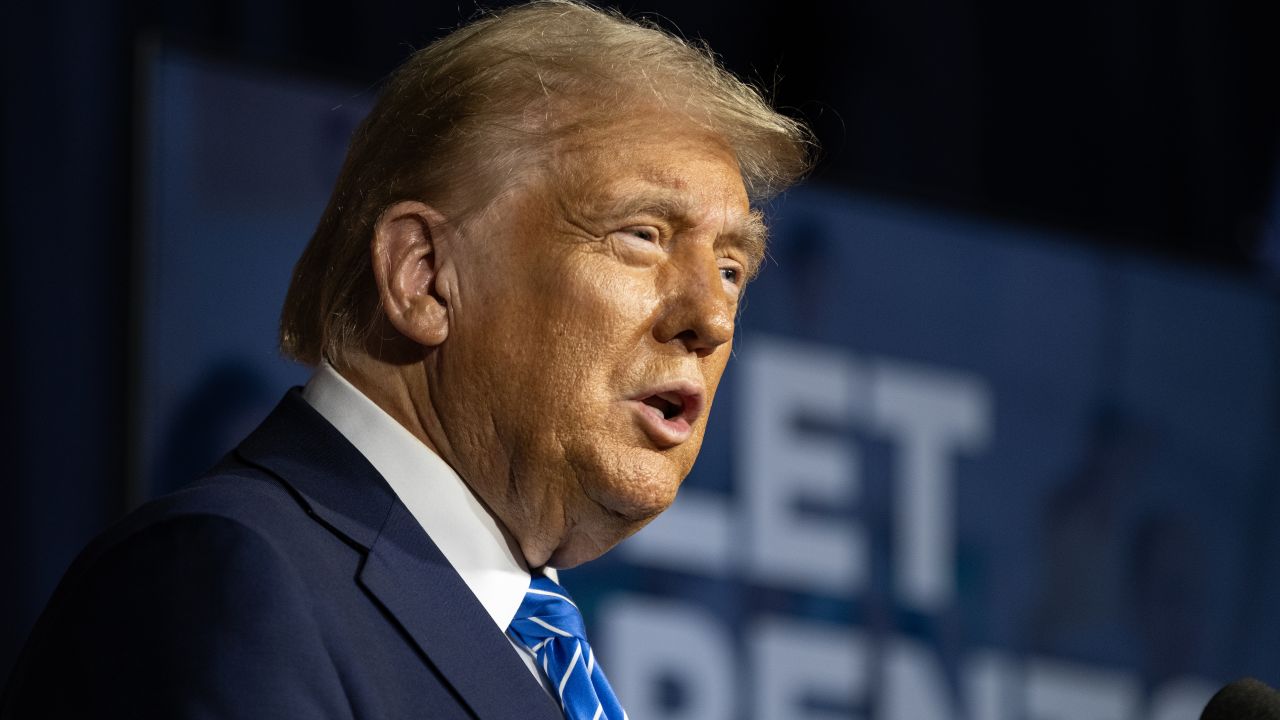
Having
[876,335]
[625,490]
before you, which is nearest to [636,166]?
[625,490]

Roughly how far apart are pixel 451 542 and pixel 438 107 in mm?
359

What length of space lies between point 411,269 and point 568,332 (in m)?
0.14

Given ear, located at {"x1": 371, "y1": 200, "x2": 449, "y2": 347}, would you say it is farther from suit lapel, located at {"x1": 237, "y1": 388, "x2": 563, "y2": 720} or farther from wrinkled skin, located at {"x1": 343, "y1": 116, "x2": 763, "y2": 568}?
suit lapel, located at {"x1": 237, "y1": 388, "x2": 563, "y2": 720}

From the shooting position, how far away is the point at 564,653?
4.20 feet

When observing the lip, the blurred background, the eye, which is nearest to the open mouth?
the lip

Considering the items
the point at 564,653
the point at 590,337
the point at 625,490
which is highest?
the point at 590,337

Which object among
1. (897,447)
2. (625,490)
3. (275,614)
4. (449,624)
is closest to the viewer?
(275,614)

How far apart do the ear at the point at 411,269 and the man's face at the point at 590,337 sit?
0.06ft

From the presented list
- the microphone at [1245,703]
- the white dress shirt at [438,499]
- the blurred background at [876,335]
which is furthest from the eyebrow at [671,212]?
the blurred background at [876,335]

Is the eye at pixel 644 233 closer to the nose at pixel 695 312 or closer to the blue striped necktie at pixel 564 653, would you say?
the nose at pixel 695 312

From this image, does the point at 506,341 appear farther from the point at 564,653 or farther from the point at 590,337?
the point at 564,653

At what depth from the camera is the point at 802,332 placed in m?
2.97

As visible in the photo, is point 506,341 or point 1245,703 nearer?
point 1245,703

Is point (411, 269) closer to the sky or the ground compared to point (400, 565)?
closer to the sky
